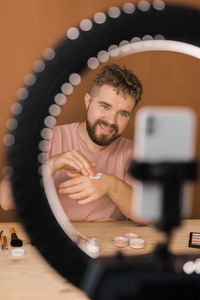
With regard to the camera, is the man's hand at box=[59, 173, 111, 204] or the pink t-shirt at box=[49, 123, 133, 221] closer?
the man's hand at box=[59, 173, 111, 204]

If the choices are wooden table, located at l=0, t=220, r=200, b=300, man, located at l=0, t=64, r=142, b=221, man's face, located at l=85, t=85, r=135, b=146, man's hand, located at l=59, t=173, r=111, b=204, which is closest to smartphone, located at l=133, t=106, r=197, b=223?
wooden table, located at l=0, t=220, r=200, b=300

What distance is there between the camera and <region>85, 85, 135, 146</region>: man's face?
107 centimetres

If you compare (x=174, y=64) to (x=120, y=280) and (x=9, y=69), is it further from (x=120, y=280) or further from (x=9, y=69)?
(x=120, y=280)

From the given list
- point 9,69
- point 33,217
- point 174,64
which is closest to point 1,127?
point 9,69

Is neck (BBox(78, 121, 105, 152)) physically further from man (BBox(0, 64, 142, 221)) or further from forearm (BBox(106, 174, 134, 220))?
forearm (BBox(106, 174, 134, 220))

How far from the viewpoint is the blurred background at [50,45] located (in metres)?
1.19

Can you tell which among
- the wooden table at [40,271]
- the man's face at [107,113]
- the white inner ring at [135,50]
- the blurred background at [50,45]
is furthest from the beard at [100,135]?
the white inner ring at [135,50]

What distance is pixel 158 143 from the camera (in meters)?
0.26

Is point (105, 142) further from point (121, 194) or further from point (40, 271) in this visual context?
point (40, 271)

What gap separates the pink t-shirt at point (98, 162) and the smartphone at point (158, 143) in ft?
2.96

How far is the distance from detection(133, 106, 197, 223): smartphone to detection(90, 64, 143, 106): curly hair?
0.88m

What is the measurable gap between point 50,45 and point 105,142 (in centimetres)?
37

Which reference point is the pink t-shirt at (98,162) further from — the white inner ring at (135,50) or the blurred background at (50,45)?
the white inner ring at (135,50)

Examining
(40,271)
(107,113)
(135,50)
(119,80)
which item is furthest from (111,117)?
(135,50)
